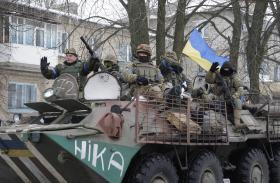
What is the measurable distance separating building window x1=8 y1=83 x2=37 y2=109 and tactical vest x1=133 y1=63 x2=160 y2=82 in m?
21.2

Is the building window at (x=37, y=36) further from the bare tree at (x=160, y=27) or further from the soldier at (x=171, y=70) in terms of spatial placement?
the soldier at (x=171, y=70)

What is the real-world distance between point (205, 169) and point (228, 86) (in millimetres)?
2005

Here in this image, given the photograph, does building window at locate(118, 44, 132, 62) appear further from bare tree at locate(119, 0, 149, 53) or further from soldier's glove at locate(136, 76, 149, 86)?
soldier's glove at locate(136, 76, 149, 86)

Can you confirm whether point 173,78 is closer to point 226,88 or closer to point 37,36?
point 226,88

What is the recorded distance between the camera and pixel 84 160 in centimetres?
738

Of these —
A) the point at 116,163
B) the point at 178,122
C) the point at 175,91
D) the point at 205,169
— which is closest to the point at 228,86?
the point at 205,169

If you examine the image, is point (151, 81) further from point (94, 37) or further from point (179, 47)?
point (94, 37)

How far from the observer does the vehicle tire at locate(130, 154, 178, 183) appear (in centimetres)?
785

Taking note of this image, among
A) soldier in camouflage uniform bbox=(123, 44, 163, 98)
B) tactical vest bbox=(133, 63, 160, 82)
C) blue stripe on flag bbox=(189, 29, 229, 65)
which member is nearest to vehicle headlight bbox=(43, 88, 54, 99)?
soldier in camouflage uniform bbox=(123, 44, 163, 98)

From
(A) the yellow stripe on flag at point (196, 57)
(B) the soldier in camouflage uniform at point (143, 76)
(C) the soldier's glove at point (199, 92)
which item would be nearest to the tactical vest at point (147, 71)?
(B) the soldier in camouflage uniform at point (143, 76)

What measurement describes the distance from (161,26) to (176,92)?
21.7 feet

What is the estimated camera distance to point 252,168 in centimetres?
1050

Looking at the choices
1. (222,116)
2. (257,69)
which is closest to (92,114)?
(222,116)

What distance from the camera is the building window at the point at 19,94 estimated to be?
99.1 feet
